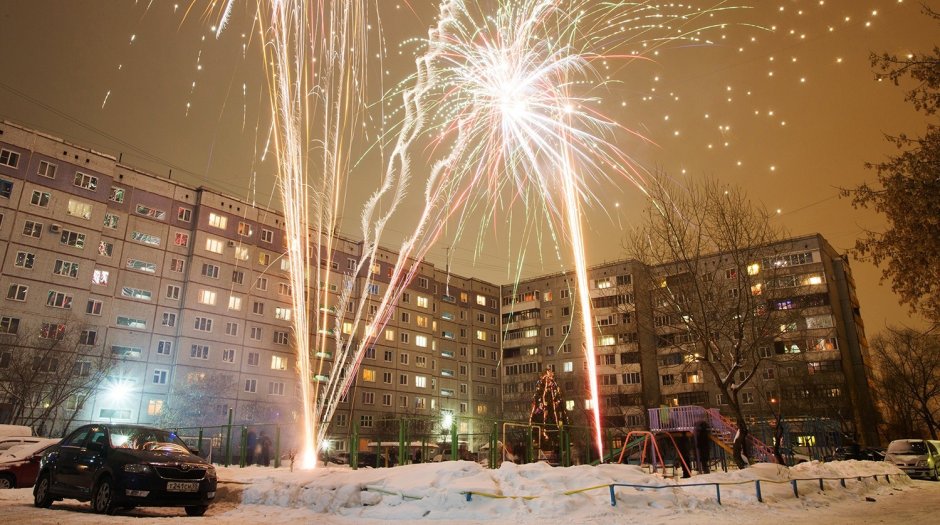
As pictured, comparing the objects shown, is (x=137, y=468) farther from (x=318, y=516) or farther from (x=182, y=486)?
(x=318, y=516)

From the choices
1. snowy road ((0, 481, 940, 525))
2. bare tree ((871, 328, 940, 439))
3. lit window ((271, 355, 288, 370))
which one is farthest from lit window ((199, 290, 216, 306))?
bare tree ((871, 328, 940, 439))

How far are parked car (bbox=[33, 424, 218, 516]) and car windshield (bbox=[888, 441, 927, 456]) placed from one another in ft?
89.0

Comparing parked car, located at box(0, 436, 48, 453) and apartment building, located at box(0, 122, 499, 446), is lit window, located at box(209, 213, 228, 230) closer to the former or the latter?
apartment building, located at box(0, 122, 499, 446)

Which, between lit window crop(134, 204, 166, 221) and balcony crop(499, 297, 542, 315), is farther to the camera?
balcony crop(499, 297, 542, 315)

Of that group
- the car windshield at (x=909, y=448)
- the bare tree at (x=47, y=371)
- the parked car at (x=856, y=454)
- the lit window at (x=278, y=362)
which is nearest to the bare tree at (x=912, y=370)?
the parked car at (x=856, y=454)

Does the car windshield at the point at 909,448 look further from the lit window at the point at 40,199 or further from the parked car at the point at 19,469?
the lit window at the point at 40,199

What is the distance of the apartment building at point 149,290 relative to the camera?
4241 cm

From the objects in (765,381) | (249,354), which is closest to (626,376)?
(765,381)

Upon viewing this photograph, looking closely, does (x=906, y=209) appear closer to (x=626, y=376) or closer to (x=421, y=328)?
(x=626, y=376)

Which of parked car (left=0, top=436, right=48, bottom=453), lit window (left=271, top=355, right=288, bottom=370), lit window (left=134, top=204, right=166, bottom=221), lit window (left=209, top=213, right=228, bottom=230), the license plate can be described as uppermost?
Result: lit window (left=209, top=213, right=228, bottom=230)

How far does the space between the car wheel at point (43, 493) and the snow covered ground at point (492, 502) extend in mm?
190

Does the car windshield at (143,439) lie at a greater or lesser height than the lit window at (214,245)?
lesser

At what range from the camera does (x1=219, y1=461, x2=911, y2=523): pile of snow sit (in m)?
11.2

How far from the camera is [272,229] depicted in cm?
5959
